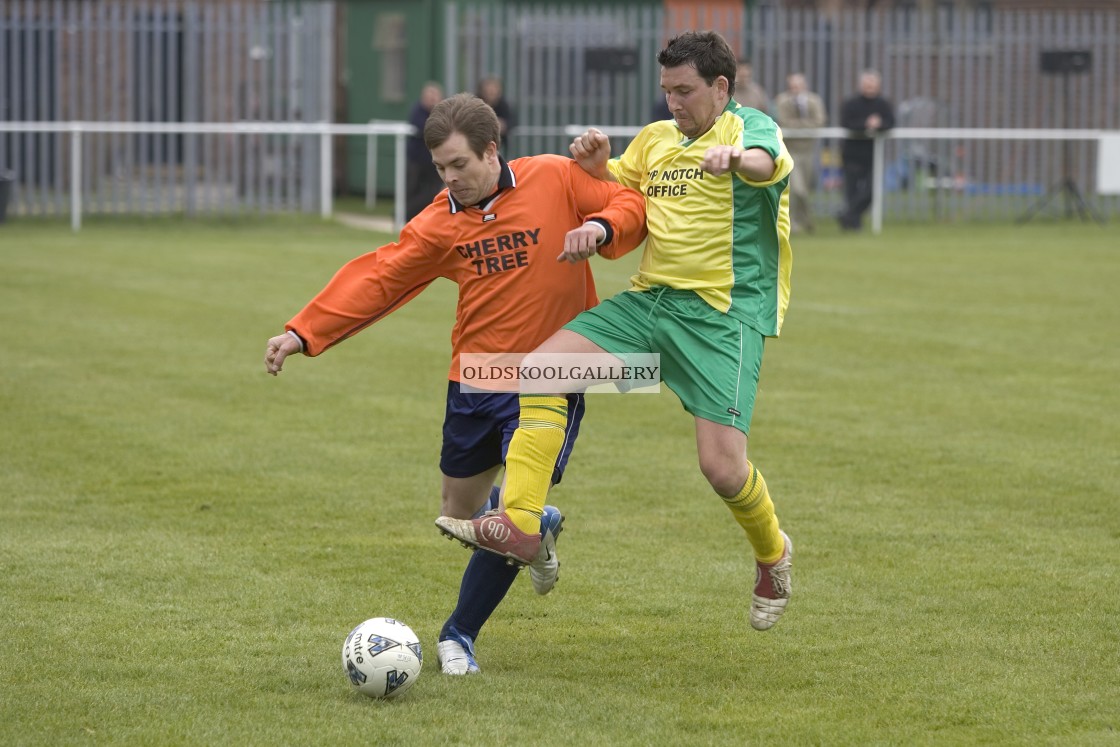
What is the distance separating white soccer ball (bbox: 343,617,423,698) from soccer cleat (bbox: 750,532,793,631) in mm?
1162

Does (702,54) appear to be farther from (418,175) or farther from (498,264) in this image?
(418,175)

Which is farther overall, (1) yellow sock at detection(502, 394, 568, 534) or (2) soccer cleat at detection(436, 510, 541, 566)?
(1) yellow sock at detection(502, 394, 568, 534)

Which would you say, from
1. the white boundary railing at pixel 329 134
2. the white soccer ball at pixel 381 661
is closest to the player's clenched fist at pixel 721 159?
the white soccer ball at pixel 381 661

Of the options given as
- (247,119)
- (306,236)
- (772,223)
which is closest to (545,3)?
(247,119)

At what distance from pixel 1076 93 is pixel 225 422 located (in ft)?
69.1

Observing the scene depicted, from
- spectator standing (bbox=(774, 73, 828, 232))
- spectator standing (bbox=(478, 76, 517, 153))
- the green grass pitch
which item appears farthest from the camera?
spectator standing (bbox=(774, 73, 828, 232))

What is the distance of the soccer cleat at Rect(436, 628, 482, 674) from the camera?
16.7 ft

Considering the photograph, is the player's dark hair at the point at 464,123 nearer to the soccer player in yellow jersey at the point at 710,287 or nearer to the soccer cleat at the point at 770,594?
the soccer player in yellow jersey at the point at 710,287

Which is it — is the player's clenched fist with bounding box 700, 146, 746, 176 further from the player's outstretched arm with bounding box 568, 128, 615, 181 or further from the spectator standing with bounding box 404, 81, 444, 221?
the spectator standing with bounding box 404, 81, 444, 221

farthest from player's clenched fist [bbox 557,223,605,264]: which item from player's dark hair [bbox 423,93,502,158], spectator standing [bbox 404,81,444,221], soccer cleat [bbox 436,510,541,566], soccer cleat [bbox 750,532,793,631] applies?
spectator standing [bbox 404,81,444,221]

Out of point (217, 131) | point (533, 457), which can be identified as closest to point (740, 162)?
point (533, 457)

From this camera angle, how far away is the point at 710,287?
5.25 metres

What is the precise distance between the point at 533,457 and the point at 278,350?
89 cm

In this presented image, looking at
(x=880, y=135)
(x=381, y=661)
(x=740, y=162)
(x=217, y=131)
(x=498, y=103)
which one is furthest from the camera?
(x=880, y=135)
